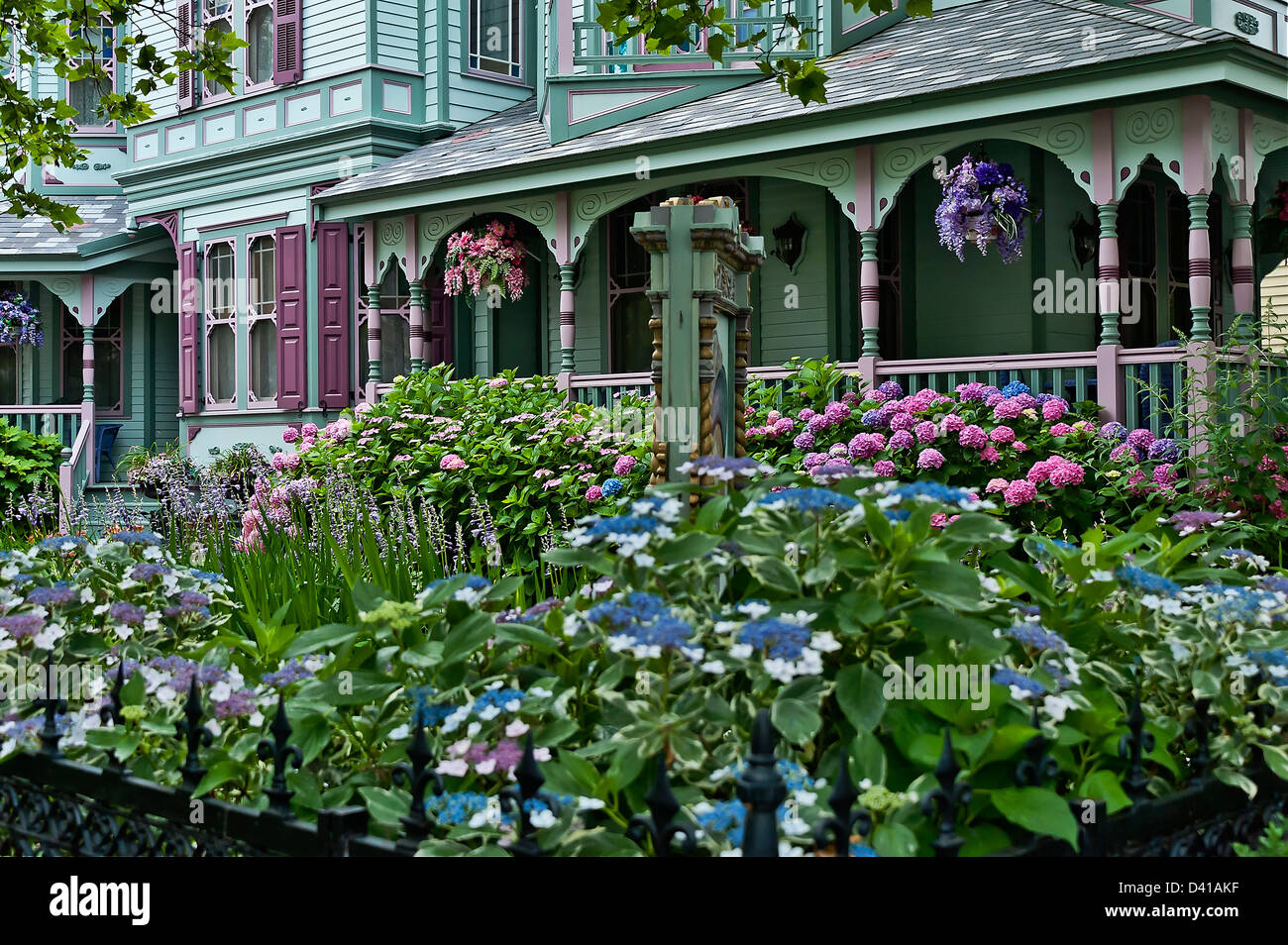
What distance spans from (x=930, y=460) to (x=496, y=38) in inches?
413

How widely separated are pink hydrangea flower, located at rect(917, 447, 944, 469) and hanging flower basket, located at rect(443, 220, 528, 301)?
20.5 feet

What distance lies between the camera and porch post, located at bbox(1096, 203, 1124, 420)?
9305 mm

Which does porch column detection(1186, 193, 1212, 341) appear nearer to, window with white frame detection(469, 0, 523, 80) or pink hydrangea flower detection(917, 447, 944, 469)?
pink hydrangea flower detection(917, 447, 944, 469)

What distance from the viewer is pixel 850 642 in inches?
102

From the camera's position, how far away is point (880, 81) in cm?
1092

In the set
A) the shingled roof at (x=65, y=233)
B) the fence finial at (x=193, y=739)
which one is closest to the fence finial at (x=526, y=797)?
the fence finial at (x=193, y=739)

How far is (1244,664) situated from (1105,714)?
0.32 meters

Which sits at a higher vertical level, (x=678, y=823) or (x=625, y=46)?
(x=625, y=46)

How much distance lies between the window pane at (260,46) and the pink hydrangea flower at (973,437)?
11.4 m

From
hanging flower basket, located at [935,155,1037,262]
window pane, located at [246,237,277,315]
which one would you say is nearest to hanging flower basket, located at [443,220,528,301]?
window pane, located at [246,237,277,315]

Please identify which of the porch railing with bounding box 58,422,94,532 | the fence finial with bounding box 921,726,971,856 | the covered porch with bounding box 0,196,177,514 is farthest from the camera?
the covered porch with bounding box 0,196,177,514

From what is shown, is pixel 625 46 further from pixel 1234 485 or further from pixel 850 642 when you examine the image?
pixel 850 642

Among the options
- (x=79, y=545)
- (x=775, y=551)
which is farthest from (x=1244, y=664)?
(x=79, y=545)

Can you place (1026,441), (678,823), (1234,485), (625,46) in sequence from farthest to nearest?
(625,46)
(1026,441)
(1234,485)
(678,823)
